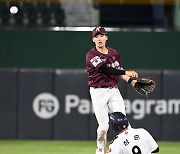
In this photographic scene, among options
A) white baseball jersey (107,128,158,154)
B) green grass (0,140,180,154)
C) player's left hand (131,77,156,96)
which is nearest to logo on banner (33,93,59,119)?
green grass (0,140,180,154)

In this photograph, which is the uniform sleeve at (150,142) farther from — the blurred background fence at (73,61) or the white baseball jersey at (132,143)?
the blurred background fence at (73,61)

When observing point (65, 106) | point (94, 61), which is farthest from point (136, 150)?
point (65, 106)

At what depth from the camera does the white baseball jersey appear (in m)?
7.37

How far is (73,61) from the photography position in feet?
43.0

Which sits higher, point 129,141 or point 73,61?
point 73,61

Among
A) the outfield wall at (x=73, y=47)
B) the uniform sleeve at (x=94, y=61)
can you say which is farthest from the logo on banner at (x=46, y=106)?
the uniform sleeve at (x=94, y=61)

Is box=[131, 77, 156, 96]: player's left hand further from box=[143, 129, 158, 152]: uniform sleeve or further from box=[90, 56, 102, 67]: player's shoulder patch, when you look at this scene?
box=[143, 129, 158, 152]: uniform sleeve

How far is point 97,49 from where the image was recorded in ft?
32.6

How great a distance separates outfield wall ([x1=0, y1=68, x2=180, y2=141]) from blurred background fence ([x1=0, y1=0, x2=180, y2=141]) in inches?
0.7

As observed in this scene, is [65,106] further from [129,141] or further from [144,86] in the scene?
[129,141]

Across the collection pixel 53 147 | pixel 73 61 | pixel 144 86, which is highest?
pixel 73 61

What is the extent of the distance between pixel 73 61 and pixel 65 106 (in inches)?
34.2

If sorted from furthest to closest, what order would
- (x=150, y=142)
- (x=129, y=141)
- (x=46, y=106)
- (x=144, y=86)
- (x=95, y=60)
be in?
(x=46, y=106), (x=144, y=86), (x=95, y=60), (x=150, y=142), (x=129, y=141)

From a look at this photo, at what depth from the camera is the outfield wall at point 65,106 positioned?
1266cm
